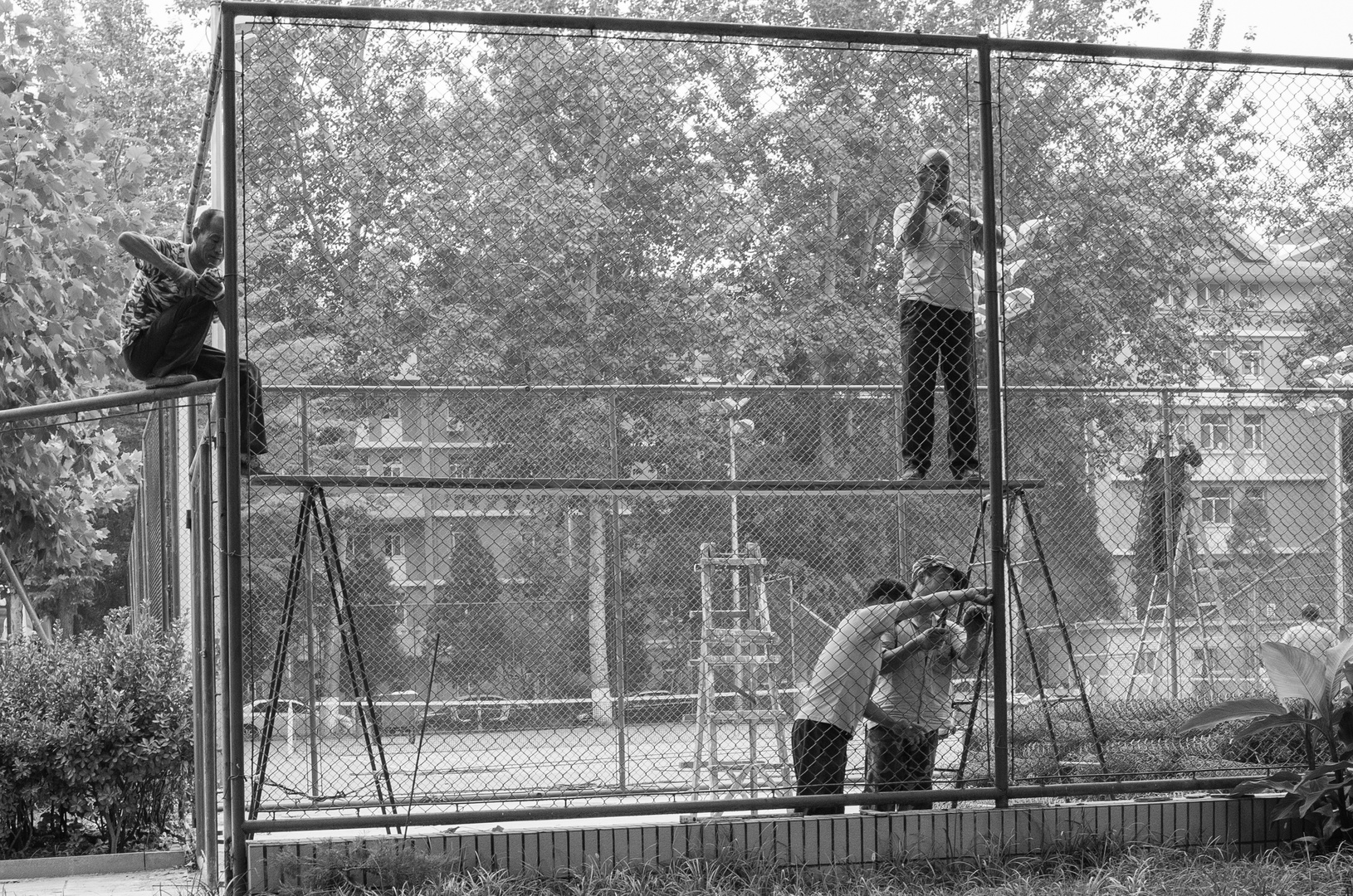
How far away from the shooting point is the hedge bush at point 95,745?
21.2 feet

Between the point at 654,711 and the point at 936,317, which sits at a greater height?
the point at 936,317

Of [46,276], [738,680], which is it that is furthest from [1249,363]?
[46,276]

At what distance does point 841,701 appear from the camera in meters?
6.03

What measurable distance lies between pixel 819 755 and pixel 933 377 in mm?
1927

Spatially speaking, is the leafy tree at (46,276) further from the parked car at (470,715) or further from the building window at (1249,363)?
the building window at (1249,363)

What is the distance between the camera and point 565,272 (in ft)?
56.1

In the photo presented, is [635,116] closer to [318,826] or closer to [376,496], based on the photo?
[376,496]

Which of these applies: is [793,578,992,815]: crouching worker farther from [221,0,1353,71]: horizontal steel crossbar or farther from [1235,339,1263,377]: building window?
[1235,339,1263,377]: building window

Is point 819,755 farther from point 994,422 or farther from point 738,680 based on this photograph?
point 738,680

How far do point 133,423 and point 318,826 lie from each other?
20.9 m

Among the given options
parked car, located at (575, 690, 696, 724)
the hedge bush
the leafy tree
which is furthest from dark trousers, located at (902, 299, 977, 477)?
the leafy tree

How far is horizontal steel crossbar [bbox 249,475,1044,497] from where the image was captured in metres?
5.28

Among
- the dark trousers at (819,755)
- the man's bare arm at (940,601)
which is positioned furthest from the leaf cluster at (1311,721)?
the dark trousers at (819,755)

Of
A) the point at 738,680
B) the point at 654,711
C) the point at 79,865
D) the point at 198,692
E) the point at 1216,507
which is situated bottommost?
the point at 654,711
